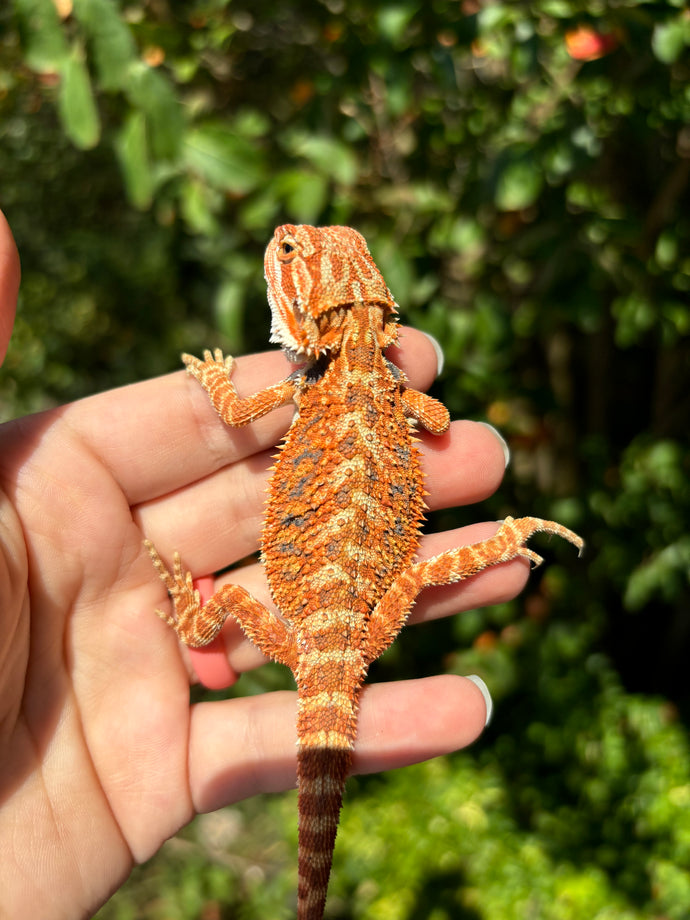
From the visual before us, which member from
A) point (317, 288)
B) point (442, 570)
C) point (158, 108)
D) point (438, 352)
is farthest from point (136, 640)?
point (158, 108)

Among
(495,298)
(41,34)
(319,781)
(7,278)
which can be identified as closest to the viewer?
(7,278)

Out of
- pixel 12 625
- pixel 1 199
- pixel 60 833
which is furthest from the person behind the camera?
pixel 1 199

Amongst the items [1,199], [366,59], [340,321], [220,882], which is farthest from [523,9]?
[1,199]

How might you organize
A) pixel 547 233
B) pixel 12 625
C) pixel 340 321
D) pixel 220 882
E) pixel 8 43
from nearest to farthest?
pixel 12 625
pixel 340 321
pixel 547 233
pixel 8 43
pixel 220 882

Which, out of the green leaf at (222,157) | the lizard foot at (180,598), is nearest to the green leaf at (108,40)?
the green leaf at (222,157)

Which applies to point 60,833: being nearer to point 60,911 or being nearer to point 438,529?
point 60,911

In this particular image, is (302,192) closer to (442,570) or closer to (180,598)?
(442,570)

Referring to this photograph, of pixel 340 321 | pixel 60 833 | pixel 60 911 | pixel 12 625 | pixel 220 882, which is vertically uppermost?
pixel 340 321
